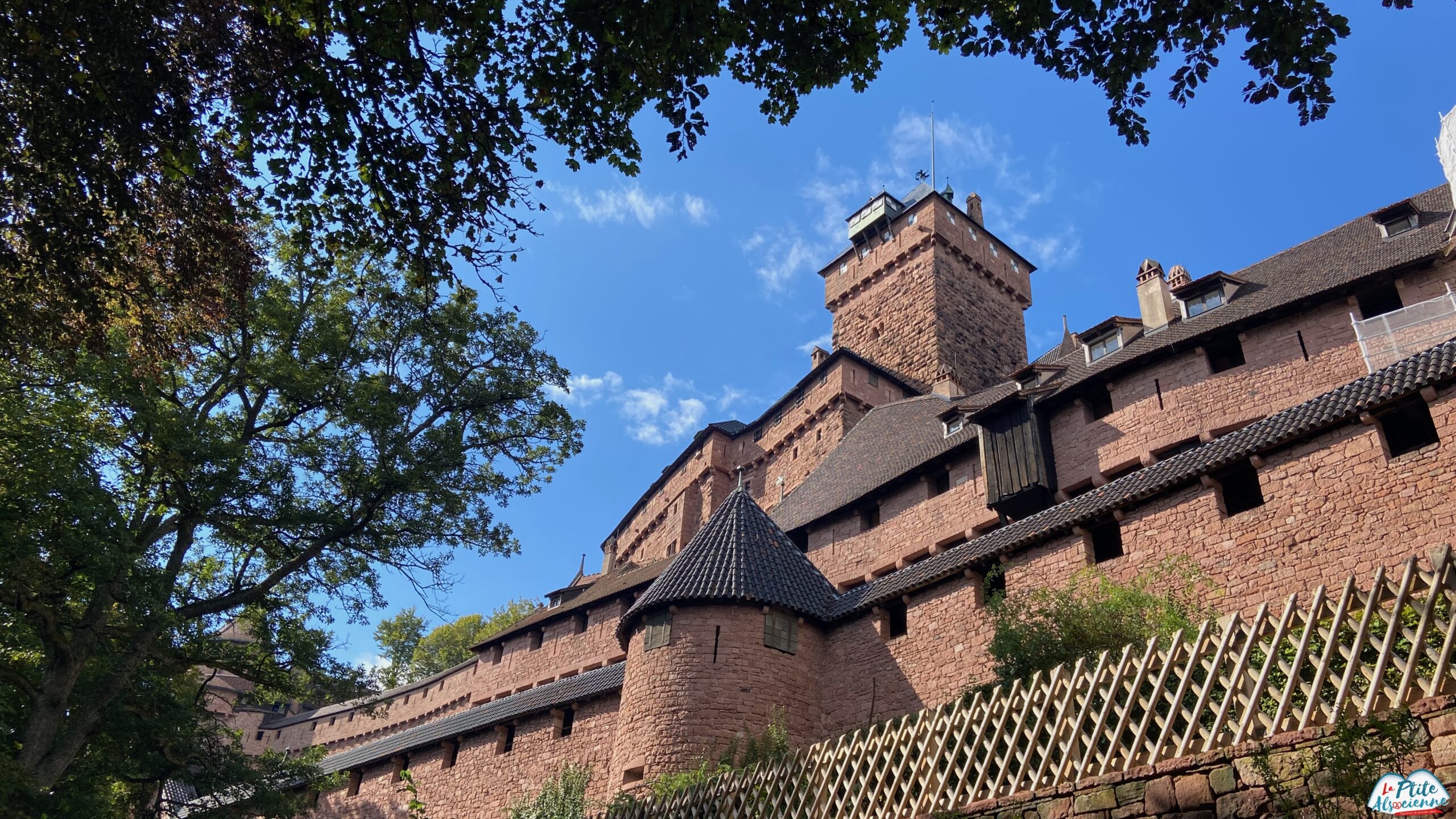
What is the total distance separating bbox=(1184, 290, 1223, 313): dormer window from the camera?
18438mm

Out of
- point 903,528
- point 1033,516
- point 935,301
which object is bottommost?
point 1033,516

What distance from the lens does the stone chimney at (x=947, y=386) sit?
1122 inches

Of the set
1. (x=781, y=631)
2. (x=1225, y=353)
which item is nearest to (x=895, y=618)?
(x=781, y=631)

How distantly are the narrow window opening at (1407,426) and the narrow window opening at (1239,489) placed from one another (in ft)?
4.82

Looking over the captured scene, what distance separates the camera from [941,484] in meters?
20.4

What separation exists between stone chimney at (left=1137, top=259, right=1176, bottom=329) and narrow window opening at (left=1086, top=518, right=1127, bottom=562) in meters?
6.64

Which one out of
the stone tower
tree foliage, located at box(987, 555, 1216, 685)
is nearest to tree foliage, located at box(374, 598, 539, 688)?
the stone tower

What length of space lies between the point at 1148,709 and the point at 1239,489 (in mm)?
6945

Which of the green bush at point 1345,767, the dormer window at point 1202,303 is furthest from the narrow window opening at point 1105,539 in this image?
the green bush at point 1345,767

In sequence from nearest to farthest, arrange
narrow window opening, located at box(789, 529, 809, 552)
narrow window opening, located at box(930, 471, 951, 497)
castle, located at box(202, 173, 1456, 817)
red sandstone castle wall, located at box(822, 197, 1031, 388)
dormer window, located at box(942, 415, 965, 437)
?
1. castle, located at box(202, 173, 1456, 817)
2. narrow window opening, located at box(930, 471, 951, 497)
3. dormer window, located at box(942, 415, 965, 437)
4. narrow window opening, located at box(789, 529, 809, 552)
5. red sandstone castle wall, located at box(822, 197, 1031, 388)

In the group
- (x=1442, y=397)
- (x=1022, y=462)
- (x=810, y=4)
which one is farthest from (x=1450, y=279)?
(x=810, y=4)

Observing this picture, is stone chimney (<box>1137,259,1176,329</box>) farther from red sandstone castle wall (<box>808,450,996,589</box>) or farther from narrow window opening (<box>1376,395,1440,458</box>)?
narrow window opening (<box>1376,395,1440,458</box>)

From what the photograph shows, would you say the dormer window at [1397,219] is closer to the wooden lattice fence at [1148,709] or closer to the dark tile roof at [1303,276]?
the dark tile roof at [1303,276]

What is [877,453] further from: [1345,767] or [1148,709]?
[1345,767]
